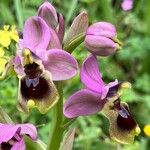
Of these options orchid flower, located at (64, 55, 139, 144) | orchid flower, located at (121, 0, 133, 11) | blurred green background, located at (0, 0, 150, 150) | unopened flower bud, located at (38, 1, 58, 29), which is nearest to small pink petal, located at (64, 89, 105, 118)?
orchid flower, located at (64, 55, 139, 144)

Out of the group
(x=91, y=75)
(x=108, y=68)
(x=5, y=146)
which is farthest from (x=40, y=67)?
(x=108, y=68)

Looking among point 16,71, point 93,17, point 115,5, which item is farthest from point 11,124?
point 115,5

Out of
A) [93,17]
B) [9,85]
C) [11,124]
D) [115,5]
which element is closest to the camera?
[11,124]

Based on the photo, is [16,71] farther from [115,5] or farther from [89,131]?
[115,5]

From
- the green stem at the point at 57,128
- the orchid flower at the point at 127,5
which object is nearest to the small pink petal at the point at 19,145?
the green stem at the point at 57,128

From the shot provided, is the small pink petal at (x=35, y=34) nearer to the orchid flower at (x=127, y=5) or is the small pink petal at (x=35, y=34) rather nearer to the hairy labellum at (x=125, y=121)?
the hairy labellum at (x=125, y=121)

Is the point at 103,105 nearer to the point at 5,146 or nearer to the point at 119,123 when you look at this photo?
the point at 119,123
